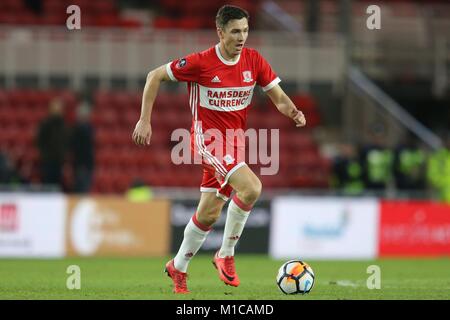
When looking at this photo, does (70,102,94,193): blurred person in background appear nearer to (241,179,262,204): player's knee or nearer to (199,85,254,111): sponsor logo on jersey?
(199,85,254,111): sponsor logo on jersey

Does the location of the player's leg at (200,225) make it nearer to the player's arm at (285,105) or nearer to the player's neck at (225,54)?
the player's arm at (285,105)

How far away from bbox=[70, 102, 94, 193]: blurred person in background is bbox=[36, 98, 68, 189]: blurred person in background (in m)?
0.22

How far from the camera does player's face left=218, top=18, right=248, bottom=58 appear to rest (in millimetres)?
9086

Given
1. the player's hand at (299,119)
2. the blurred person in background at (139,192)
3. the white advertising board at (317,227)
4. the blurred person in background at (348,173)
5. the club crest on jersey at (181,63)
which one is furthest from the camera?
the blurred person in background at (348,173)

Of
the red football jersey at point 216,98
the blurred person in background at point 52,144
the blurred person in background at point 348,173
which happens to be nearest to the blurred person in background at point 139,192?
the blurred person in background at point 52,144

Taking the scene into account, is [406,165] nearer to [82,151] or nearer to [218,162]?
[82,151]

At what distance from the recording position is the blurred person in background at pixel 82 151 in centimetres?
1842

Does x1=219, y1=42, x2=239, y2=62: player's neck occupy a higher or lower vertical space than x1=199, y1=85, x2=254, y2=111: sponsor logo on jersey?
higher

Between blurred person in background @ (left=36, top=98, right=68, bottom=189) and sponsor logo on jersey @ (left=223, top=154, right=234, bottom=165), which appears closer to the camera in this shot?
sponsor logo on jersey @ (left=223, top=154, right=234, bottom=165)

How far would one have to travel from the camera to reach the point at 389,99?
23.1m

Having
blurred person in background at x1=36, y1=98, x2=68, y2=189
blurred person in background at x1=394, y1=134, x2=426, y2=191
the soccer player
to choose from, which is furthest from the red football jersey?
blurred person in background at x1=394, y1=134, x2=426, y2=191

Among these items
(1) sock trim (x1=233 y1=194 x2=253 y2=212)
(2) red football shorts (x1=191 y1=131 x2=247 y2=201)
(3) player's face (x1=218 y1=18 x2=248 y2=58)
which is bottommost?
(1) sock trim (x1=233 y1=194 x2=253 y2=212)

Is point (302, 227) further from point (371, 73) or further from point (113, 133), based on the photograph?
point (371, 73)

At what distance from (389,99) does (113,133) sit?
6037 millimetres
